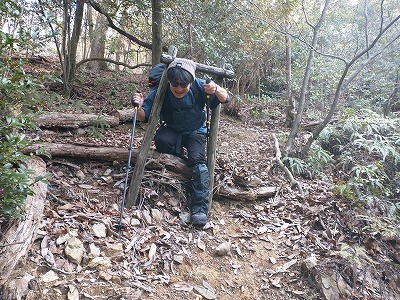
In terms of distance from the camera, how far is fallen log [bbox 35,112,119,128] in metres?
4.62

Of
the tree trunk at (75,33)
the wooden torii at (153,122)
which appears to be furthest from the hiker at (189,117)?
the tree trunk at (75,33)

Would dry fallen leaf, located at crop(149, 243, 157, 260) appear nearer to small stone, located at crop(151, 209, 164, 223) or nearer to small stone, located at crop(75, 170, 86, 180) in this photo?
small stone, located at crop(151, 209, 164, 223)

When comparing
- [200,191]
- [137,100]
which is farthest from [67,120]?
[200,191]

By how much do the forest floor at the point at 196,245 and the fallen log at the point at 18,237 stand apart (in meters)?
0.14

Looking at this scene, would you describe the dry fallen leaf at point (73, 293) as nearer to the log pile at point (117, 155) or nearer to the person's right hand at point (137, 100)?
the log pile at point (117, 155)

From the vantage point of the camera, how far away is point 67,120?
4863 mm

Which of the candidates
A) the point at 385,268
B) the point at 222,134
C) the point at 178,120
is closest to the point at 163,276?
the point at 178,120

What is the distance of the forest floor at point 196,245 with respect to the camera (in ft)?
8.32

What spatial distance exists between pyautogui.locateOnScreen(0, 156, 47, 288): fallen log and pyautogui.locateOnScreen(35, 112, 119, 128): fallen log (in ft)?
6.84

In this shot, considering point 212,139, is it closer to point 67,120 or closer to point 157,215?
point 157,215

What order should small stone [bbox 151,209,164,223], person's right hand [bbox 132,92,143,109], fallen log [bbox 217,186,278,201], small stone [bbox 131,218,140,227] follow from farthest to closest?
fallen log [bbox 217,186,278,201]
person's right hand [bbox 132,92,143,109]
small stone [bbox 151,209,164,223]
small stone [bbox 131,218,140,227]

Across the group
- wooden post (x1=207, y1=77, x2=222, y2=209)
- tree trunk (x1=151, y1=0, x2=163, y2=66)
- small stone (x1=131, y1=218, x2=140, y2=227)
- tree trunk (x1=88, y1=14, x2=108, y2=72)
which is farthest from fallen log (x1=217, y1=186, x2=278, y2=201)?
tree trunk (x1=88, y1=14, x2=108, y2=72)

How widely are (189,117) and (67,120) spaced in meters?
2.27

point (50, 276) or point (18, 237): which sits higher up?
point (18, 237)
